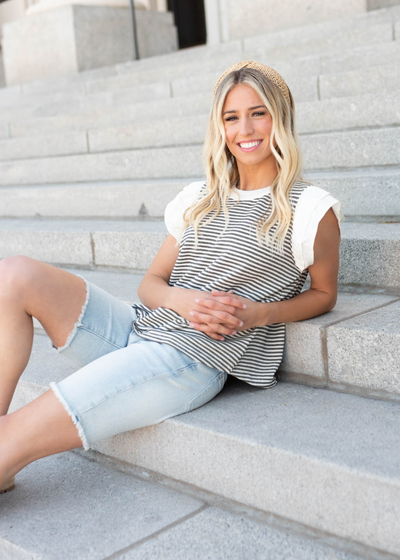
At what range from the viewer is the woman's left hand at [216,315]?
2.12 metres

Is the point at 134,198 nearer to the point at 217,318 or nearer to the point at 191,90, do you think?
the point at 191,90

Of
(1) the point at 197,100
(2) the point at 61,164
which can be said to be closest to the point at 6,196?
(2) the point at 61,164

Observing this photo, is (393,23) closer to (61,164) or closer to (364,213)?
(364,213)

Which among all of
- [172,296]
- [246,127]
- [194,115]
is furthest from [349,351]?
[194,115]

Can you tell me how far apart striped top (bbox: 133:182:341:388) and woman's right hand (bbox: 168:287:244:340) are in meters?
0.04

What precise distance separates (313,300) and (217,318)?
1.23 ft

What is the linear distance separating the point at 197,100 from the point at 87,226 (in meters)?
1.50

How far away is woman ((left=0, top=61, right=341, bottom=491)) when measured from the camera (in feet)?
6.64

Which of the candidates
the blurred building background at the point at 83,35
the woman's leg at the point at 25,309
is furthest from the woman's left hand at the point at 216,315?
the blurred building background at the point at 83,35

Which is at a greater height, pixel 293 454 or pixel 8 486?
pixel 293 454

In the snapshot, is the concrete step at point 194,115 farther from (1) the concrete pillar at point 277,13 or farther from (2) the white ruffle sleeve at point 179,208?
(1) the concrete pillar at point 277,13

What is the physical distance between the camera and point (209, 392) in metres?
2.20

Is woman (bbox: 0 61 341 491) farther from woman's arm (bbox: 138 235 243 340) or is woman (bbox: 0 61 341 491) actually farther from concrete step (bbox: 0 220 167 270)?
concrete step (bbox: 0 220 167 270)

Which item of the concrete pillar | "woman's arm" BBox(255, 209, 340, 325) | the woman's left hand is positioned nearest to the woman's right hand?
the woman's left hand
